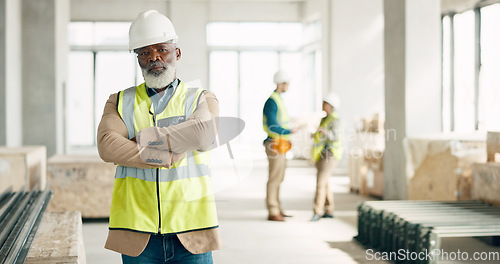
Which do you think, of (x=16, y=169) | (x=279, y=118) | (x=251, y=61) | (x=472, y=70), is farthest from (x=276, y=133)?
(x=251, y=61)

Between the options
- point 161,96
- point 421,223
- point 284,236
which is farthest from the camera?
point 284,236

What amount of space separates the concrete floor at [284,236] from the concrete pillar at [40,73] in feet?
13.4

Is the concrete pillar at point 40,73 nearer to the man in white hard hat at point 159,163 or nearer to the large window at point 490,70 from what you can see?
the large window at point 490,70

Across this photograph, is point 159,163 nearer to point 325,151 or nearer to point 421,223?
point 421,223

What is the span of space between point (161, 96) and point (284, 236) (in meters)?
5.20

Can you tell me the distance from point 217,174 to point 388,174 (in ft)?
26.0

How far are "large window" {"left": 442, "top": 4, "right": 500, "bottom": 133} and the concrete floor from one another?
397cm

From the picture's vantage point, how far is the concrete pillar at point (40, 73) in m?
12.0

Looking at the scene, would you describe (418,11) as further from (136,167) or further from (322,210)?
(136,167)

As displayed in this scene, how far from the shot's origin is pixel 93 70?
2419cm

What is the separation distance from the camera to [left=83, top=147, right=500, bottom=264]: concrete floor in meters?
6.21

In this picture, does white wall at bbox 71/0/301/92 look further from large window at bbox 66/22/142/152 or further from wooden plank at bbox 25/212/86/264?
wooden plank at bbox 25/212/86/264

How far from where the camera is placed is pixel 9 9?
10828 mm

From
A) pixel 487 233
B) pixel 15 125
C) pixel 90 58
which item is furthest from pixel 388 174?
pixel 90 58
